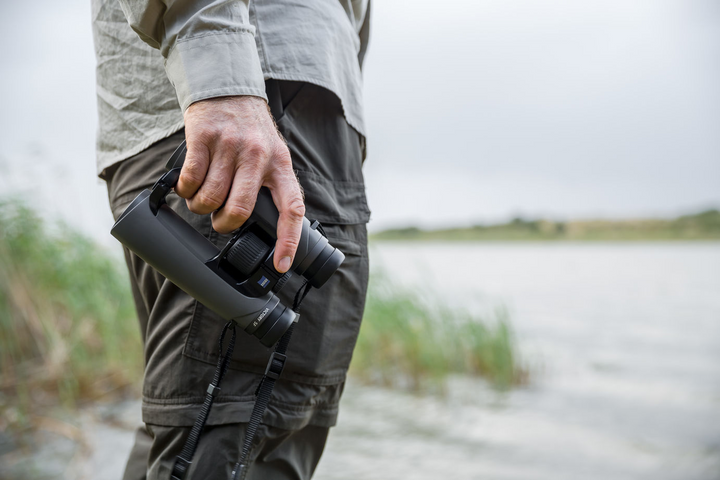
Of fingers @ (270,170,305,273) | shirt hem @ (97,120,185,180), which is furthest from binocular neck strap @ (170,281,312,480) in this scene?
shirt hem @ (97,120,185,180)

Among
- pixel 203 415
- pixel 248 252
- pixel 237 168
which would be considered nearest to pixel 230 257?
pixel 248 252

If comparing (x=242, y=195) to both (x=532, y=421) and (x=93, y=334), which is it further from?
(x=532, y=421)

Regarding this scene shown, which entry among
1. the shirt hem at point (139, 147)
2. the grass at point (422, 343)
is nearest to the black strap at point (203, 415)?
the shirt hem at point (139, 147)

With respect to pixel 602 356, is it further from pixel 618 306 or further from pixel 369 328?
pixel 618 306

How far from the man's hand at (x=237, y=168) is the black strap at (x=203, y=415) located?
149mm

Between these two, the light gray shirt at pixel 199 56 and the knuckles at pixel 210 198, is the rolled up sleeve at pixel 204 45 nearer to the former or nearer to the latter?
the light gray shirt at pixel 199 56

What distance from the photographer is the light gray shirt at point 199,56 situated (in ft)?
2.59

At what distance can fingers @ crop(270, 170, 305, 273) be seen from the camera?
769 millimetres

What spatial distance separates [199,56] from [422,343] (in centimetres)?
331

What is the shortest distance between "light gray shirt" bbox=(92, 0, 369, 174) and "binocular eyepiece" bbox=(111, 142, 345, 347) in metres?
0.12

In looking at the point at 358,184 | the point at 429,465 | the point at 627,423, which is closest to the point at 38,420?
the point at 429,465

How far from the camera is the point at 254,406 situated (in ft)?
2.70

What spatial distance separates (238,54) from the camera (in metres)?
0.79

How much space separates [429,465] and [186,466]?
2.04 meters
